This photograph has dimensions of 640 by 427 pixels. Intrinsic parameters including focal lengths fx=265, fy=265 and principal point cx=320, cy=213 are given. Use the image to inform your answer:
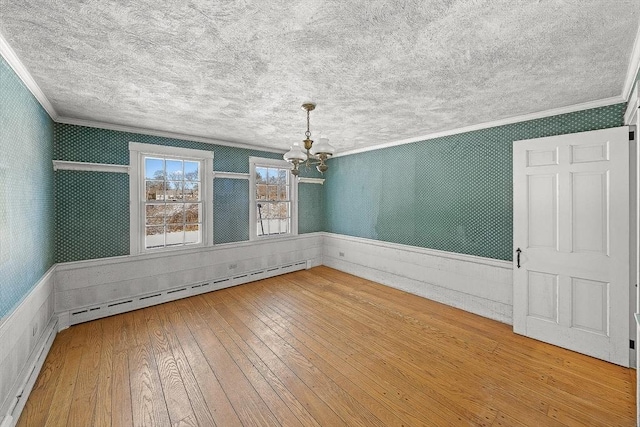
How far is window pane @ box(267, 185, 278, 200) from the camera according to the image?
5.66 metres

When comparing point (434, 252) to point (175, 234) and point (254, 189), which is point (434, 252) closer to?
point (254, 189)

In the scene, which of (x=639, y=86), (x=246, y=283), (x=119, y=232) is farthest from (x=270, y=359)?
(x=639, y=86)

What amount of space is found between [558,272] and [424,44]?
2.94m

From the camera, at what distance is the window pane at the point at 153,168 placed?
418 cm

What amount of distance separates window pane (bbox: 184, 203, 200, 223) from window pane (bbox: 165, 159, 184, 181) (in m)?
0.49

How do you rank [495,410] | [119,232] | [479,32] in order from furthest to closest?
1. [119,232]
2. [495,410]
3. [479,32]

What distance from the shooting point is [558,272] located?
3.00 meters

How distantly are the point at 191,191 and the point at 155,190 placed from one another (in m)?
0.54

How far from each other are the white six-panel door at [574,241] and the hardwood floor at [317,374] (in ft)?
0.95

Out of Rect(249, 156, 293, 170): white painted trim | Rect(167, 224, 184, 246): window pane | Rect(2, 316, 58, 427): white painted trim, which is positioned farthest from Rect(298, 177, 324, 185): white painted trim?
Rect(2, 316, 58, 427): white painted trim

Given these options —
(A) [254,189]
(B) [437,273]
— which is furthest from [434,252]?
(A) [254,189]

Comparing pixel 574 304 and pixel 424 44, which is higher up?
pixel 424 44

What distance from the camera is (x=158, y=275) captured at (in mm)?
4211

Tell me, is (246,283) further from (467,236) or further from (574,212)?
(574,212)
